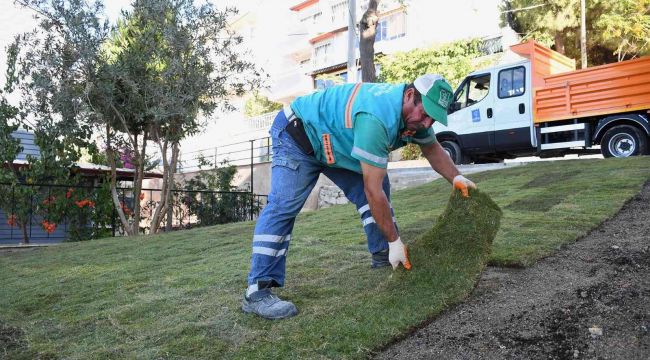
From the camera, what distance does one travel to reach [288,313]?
110 inches

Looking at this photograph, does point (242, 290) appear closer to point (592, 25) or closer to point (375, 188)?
point (375, 188)

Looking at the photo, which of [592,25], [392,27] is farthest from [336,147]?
[392,27]

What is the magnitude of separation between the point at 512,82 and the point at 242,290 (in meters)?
9.22

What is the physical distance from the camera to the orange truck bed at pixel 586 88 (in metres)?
9.30

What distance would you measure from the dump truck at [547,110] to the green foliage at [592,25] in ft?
13.8

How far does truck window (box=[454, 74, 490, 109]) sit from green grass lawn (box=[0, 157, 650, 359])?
5141 mm

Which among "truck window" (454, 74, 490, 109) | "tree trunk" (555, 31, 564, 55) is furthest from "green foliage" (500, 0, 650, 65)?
"truck window" (454, 74, 490, 109)

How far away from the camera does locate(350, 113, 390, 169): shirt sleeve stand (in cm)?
263

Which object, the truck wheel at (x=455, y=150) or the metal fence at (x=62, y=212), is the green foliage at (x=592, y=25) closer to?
the truck wheel at (x=455, y=150)

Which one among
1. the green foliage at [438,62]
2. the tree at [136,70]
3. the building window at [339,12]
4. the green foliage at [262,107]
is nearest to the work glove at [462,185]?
the tree at [136,70]

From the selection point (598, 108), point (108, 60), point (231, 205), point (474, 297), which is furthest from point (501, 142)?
point (474, 297)

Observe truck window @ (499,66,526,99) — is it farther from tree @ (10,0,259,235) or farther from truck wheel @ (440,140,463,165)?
tree @ (10,0,259,235)

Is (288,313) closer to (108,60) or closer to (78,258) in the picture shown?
(78,258)

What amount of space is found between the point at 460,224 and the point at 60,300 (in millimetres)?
2986
